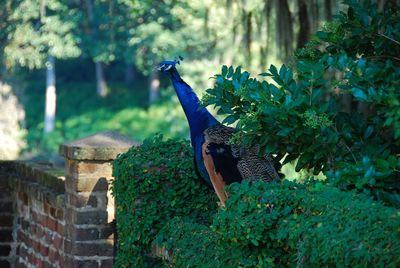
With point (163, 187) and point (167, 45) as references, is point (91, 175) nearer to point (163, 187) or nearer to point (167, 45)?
point (163, 187)

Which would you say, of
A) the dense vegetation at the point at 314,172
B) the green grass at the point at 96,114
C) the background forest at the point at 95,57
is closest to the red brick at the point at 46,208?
the dense vegetation at the point at 314,172

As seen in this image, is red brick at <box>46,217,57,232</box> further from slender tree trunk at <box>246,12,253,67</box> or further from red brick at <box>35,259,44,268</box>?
slender tree trunk at <box>246,12,253,67</box>

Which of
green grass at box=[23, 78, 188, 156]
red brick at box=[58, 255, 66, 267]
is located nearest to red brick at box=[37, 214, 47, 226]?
red brick at box=[58, 255, 66, 267]

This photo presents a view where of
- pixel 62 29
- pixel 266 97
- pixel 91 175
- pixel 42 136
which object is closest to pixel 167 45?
pixel 62 29

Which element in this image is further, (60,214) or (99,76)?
(99,76)

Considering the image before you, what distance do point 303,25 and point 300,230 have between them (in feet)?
19.3

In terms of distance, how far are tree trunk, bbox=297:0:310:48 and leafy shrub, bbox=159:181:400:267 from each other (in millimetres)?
4869

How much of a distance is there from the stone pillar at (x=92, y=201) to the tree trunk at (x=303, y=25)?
11.1 feet

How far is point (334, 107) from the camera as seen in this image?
14.5 ft

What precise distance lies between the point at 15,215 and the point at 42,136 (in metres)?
21.7

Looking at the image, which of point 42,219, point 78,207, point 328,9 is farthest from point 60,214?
point 328,9

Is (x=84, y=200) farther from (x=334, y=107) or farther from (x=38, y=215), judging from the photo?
(x=334, y=107)

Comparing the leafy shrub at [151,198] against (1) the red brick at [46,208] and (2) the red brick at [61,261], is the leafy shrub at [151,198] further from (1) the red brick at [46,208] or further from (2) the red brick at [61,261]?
(1) the red brick at [46,208]

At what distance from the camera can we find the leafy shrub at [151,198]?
5.44 m
